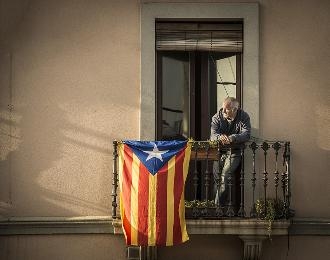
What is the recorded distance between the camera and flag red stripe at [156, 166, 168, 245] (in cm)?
988

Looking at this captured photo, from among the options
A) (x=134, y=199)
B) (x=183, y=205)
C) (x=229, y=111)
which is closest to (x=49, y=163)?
(x=134, y=199)

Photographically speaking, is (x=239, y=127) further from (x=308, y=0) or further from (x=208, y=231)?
(x=308, y=0)

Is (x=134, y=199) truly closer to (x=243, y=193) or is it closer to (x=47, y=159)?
(x=47, y=159)

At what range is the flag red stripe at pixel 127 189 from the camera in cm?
991

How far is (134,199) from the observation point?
9.95 meters

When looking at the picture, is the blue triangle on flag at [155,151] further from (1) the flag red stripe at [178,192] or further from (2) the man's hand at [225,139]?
(2) the man's hand at [225,139]

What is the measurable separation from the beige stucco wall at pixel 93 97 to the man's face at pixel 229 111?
23.8 inches

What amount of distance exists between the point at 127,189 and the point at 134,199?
18cm

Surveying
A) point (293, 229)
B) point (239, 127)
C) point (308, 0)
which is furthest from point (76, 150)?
point (308, 0)

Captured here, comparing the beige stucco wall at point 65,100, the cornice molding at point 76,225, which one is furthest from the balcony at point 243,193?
the beige stucco wall at point 65,100

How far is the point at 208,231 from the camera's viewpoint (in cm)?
997

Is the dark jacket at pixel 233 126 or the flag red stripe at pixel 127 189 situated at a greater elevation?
the dark jacket at pixel 233 126

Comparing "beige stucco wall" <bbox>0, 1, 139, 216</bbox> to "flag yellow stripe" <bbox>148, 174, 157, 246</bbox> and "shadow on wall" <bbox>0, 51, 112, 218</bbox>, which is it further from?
"flag yellow stripe" <bbox>148, 174, 157, 246</bbox>

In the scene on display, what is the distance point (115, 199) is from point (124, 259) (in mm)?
974
